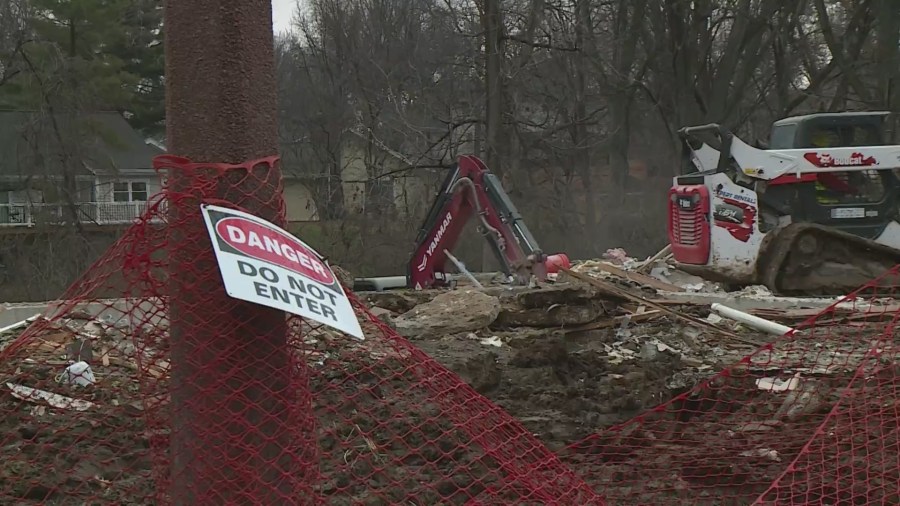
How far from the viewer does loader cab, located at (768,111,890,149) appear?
38.0 ft

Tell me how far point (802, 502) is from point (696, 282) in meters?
8.64

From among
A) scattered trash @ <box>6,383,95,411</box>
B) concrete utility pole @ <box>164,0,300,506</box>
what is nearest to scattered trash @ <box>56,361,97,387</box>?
scattered trash @ <box>6,383,95,411</box>

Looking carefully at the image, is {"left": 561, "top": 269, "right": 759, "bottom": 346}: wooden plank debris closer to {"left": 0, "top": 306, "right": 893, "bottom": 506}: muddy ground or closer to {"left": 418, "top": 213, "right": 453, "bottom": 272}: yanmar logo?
{"left": 0, "top": 306, "right": 893, "bottom": 506}: muddy ground

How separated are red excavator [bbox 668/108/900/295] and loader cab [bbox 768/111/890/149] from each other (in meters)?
0.01

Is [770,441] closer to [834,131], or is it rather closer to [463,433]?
[463,433]

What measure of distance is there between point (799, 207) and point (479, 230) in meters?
3.81

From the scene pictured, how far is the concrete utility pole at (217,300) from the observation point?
2754mm

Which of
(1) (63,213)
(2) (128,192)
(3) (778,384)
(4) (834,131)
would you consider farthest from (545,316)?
(2) (128,192)

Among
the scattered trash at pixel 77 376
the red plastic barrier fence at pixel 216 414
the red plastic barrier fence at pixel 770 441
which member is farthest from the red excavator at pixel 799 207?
the scattered trash at pixel 77 376

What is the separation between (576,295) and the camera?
9000 mm

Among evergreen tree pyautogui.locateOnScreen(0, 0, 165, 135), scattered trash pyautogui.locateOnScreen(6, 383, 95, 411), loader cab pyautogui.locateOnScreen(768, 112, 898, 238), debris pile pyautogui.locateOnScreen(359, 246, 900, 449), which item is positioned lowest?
debris pile pyautogui.locateOnScreen(359, 246, 900, 449)

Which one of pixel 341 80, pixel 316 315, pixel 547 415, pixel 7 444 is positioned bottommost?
pixel 547 415

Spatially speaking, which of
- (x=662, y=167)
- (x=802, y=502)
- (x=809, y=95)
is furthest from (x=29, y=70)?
(x=802, y=502)

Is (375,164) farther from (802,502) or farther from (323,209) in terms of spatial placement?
(802,502)
